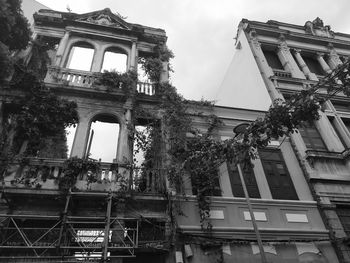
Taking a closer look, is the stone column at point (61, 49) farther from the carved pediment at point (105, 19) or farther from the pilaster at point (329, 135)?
the pilaster at point (329, 135)

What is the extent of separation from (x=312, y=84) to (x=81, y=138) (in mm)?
12001

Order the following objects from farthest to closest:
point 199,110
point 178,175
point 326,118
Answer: point 326,118
point 199,110
point 178,175

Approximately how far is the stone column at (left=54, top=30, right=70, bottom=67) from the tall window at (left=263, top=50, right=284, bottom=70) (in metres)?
11.0

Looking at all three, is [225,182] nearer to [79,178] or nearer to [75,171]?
[79,178]

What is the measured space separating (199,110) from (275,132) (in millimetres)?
5161

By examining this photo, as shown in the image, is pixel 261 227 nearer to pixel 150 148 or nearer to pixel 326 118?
pixel 150 148

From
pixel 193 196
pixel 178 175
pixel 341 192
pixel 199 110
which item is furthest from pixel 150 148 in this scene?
pixel 341 192

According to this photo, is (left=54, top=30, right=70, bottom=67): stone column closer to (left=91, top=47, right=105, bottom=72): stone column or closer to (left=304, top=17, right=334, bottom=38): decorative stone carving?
(left=91, top=47, right=105, bottom=72): stone column

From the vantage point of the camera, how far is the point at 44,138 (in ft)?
33.1

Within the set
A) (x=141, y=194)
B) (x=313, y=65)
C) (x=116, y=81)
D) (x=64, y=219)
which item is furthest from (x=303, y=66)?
(x=64, y=219)

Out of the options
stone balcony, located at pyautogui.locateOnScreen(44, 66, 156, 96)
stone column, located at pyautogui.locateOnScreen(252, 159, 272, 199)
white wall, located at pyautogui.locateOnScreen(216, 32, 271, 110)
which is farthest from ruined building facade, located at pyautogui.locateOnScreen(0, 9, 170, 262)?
white wall, located at pyautogui.locateOnScreen(216, 32, 271, 110)

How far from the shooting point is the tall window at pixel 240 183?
10.6 meters

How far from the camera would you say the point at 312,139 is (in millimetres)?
13266

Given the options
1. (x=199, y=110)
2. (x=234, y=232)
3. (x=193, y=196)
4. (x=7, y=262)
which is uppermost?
(x=199, y=110)
